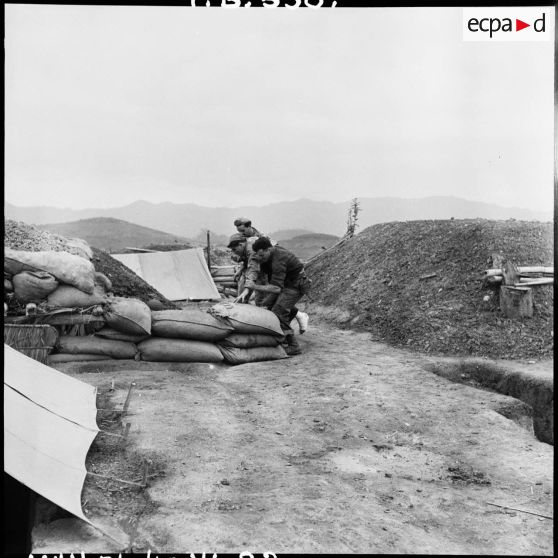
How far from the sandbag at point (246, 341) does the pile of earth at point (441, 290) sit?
198 cm

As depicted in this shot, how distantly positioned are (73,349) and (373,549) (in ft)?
11.5

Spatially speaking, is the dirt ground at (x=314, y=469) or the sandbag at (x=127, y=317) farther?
the sandbag at (x=127, y=317)

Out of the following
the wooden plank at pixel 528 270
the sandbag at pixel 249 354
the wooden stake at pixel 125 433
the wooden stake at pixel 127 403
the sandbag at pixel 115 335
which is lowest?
the wooden stake at pixel 125 433

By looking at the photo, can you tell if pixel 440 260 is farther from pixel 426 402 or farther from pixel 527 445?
pixel 527 445

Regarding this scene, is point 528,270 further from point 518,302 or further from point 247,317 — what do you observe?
point 247,317

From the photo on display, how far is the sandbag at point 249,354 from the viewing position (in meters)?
5.29

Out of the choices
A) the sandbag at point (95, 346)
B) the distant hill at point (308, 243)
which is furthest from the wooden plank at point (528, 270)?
the distant hill at point (308, 243)

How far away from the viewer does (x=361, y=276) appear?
912 centimetres

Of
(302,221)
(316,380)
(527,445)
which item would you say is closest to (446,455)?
(527,445)

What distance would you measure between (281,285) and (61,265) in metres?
2.31

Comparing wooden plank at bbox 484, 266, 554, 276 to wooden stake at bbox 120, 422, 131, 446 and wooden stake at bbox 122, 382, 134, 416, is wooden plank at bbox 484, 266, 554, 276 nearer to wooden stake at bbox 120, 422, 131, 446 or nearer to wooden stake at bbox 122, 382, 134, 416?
wooden stake at bbox 122, 382, 134, 416

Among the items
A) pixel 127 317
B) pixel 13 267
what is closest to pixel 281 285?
pixel 127 317

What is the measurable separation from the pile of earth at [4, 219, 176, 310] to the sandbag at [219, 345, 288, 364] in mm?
1631

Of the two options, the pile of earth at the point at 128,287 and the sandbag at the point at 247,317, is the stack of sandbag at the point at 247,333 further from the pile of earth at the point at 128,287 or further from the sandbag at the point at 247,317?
the pile of earth at the point at 128,287
